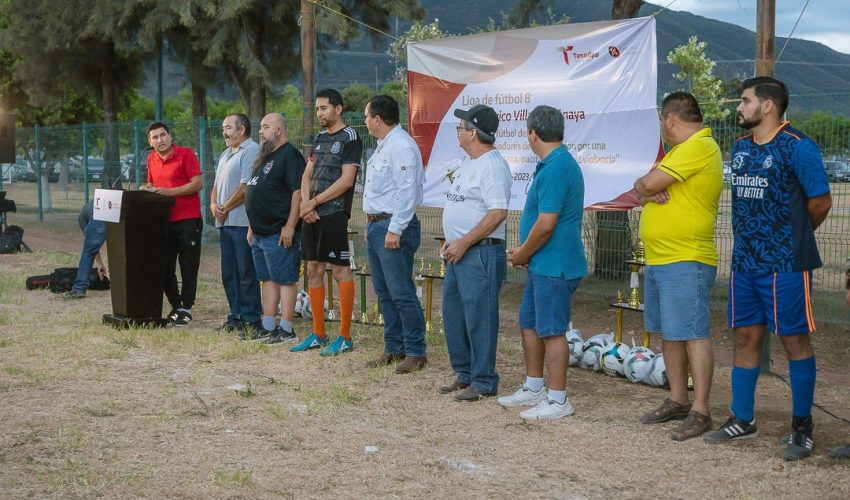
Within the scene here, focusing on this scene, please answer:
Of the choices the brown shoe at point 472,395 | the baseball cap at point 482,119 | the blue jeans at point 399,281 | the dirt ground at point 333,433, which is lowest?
the dirt ground at point 333,433

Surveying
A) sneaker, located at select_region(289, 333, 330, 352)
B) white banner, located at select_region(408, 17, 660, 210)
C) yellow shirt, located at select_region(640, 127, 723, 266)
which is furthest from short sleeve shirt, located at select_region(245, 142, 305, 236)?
yellow shirt, located at select_region(640, 127, 723, 266)

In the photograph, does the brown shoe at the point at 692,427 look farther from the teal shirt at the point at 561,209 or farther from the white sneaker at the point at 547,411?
the teal shirt at the point at 561,209

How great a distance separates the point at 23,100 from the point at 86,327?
24.9m

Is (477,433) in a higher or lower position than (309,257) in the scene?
lower

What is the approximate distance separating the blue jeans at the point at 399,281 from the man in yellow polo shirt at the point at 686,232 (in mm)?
2063

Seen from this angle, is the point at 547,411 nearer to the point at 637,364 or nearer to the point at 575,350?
the point at 637,364

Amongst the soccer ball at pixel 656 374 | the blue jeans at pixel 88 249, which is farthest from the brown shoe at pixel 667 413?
the blue jeans at pixel 88 249

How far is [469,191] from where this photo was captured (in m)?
6.28

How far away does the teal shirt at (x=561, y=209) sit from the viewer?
5797 mm

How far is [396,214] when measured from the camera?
7.02 metres

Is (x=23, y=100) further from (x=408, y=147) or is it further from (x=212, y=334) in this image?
(x=408, y=147)

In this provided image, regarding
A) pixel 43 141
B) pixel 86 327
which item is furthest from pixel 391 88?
pixel 86 327

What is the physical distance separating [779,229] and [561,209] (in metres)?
1.26

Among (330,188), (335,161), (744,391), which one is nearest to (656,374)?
(744,391)
